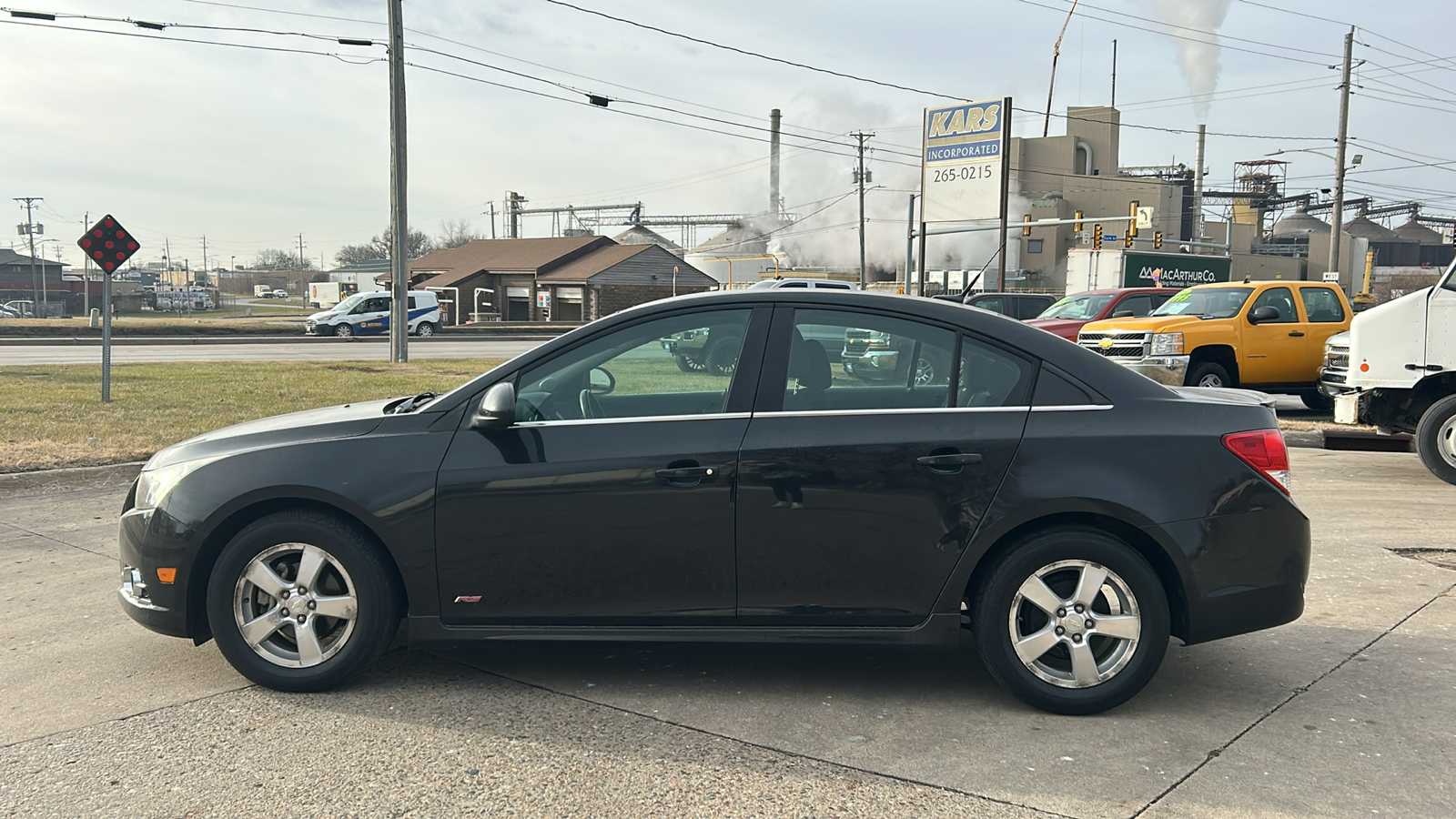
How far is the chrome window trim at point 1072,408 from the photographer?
4.01 metres

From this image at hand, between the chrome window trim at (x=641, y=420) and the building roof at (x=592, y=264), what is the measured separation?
51716 mm

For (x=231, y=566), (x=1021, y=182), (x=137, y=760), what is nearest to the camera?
(x=137, y=760)

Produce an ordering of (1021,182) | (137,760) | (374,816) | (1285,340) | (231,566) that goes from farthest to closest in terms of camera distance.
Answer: (1021,182) → (1285,340) → (231,566) → (137,760) → (374,816)

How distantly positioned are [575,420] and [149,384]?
44.8ft

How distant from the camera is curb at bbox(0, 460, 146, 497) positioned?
27.8 feet

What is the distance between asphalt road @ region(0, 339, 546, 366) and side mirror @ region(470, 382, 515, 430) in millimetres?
16035

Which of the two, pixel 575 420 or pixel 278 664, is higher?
pixel 575 420

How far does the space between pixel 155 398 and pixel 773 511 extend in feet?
39.8

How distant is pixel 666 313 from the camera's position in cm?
421

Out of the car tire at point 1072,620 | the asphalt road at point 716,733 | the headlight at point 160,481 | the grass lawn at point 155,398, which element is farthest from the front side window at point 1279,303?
the headlight at point 160,481

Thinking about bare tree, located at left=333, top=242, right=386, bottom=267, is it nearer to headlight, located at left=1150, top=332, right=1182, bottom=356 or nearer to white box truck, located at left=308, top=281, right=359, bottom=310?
white box truck, located at left=308, top=281, right=359, bottom=310

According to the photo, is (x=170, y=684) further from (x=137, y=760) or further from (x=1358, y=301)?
(x=1358, y=301)

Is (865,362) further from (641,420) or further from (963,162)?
(963,162)

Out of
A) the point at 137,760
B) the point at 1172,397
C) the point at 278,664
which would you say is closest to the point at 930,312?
the point at 1172,397
